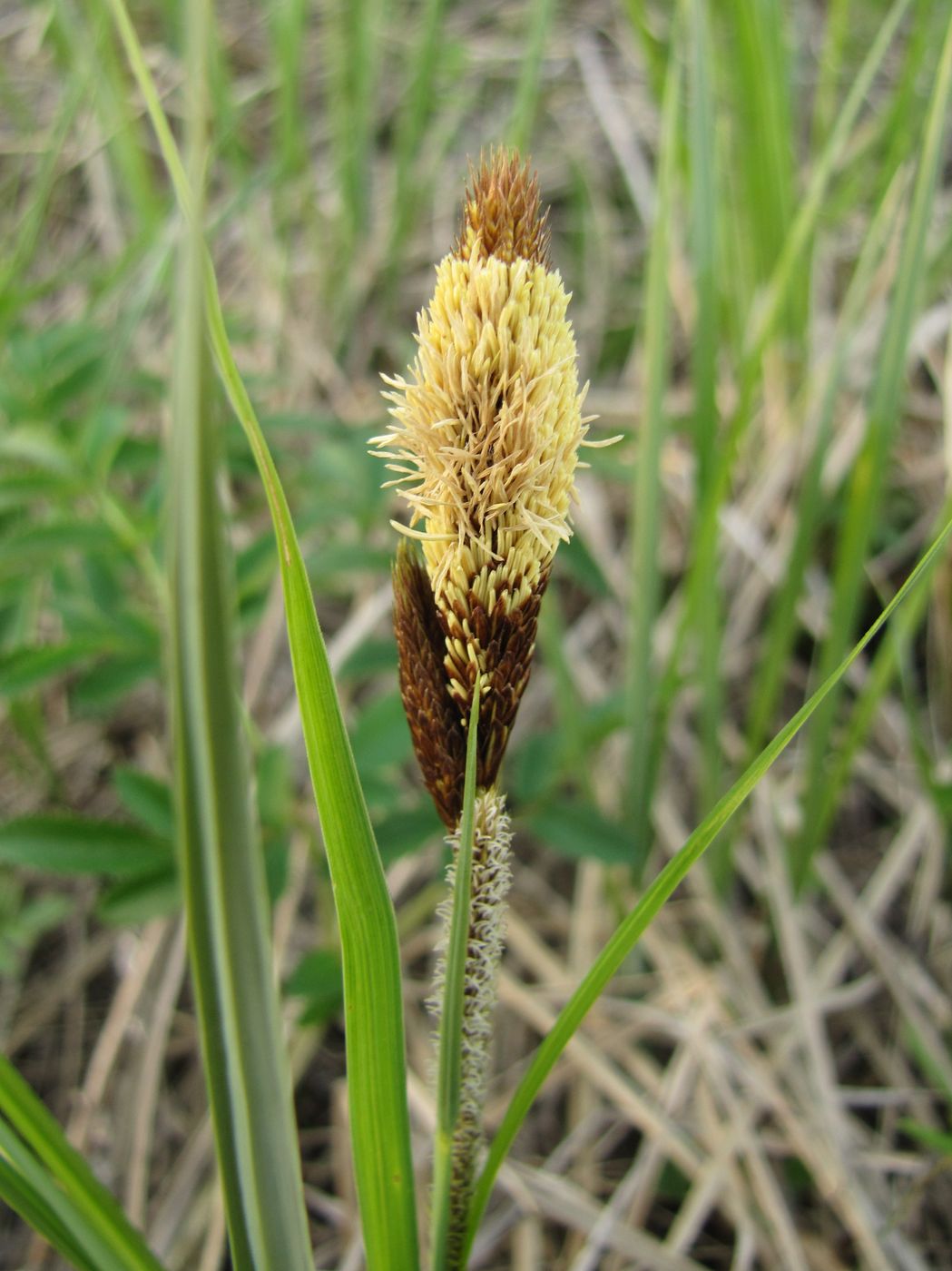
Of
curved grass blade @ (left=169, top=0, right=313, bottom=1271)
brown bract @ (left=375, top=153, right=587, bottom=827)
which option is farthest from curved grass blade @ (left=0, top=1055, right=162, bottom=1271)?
brown bract @ (left=375, top=153, right=587, bottom=827)

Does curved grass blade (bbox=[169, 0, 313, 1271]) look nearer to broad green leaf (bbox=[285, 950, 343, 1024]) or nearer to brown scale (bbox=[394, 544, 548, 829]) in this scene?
brown scale (bbox=[394, 544, 548, 829])

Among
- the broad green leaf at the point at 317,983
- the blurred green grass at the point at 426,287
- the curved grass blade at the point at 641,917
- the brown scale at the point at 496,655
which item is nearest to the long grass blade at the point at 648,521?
the blurred green grass at the point at 426,287

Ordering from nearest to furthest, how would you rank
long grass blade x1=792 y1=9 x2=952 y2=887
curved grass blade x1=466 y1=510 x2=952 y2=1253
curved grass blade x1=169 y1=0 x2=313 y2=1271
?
curved grass blade x1=169 y1=0 x2=313 y2=1271 → curved grass blade x1=466 y1=510 x2=952 y2=1253 → long grass blade x1=792 y1=9 x2=952 y2=887

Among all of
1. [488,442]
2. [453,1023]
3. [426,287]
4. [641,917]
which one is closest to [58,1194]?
[453,1023]

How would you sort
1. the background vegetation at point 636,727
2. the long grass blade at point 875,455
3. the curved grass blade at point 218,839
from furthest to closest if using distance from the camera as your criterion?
the background vegetation at point 636,727 → the long grass blade at point 875,455 → the curved grass blade at point 218,839

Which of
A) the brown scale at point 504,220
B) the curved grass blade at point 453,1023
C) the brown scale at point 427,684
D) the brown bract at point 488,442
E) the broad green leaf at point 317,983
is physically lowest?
the broad green leaf at point 317,983

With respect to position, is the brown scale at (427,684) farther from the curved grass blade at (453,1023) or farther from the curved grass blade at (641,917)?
the curved grass blade at (641,917)

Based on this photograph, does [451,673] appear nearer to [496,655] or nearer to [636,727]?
[496,655]
